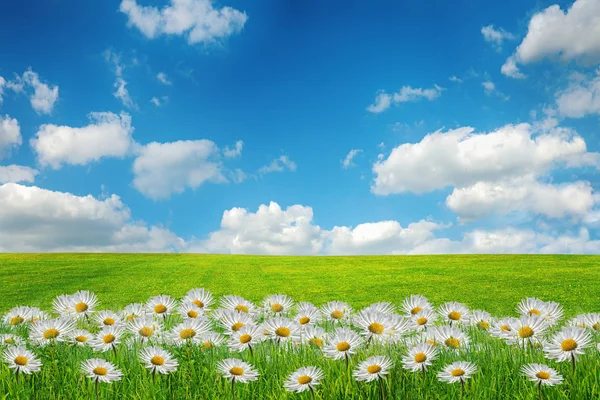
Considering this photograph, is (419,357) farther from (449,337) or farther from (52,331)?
(52,331)

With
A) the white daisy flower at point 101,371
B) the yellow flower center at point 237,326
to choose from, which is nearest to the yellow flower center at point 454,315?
the yellow flower center at point 237,326

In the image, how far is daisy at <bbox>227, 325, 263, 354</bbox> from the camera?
3932 mm

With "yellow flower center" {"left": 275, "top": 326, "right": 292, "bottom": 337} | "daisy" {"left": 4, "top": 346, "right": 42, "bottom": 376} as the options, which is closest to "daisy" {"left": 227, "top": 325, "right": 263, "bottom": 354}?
"yellow flower center" {"left": 275, "top": 326, "right": 292, "bottom": 337}

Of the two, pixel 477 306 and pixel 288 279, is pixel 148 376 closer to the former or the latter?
pixel 477 306

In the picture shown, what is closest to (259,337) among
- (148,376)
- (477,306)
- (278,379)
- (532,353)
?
(278,379)

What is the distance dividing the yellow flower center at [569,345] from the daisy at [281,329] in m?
2.03

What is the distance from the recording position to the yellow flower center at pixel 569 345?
3.64m

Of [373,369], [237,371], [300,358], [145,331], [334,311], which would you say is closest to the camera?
[373,369]

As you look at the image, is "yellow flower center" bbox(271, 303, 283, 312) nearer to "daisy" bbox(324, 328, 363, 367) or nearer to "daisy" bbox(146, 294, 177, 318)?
"daisy" bbox(146, 294, 177, 318)

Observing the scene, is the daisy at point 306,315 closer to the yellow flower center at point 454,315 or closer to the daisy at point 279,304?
the daisy at point 279,304

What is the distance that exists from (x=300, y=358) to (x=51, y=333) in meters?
2.15

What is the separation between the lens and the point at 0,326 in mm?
5980

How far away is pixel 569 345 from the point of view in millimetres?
3643

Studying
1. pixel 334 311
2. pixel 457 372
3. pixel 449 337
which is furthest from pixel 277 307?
pixel 457 372
